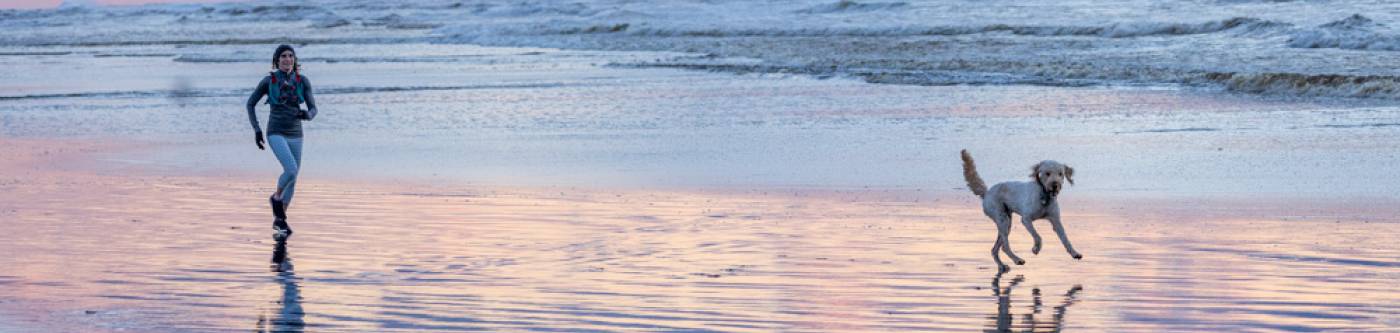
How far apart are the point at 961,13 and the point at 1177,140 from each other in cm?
4433

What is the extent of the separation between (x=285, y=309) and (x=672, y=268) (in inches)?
73.8

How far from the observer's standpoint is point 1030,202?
852 cm

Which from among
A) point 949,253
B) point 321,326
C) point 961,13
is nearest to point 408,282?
point 321,326

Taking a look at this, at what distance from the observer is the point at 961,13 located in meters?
59.6

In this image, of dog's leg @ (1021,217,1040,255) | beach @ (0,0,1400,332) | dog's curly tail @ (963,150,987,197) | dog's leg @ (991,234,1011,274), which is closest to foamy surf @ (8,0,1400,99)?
beach @ (0,0,1400,332)

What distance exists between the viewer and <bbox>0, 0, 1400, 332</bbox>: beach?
7152mm

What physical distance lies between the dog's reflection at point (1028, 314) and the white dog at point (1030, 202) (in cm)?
54

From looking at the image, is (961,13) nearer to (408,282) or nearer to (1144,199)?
(1144,199)

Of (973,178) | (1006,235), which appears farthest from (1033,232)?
(973,178)

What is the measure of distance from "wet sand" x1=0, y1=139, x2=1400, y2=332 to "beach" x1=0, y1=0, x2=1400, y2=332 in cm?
3

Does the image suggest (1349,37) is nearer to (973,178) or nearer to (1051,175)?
(973,178)

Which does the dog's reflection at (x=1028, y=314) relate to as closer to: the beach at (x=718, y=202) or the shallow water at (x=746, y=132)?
the beach at (x=718, y=202)

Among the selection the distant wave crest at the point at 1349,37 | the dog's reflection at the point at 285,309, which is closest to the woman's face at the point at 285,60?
the dog's reflection at the point at 285,309

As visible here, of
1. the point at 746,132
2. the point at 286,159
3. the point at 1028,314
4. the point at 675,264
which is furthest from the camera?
the point at 746,132
